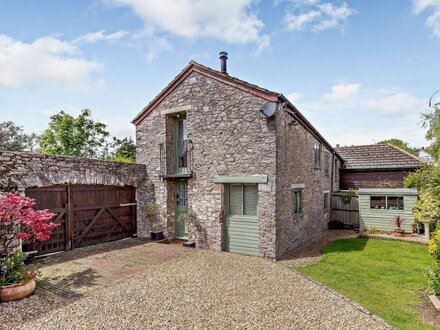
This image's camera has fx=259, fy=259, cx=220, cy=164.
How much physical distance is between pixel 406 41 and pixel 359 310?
920 centimetres

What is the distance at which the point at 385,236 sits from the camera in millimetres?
13391

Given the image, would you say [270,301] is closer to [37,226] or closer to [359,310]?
[359,310]

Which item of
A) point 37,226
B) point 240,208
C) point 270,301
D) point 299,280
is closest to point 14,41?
point 37,226

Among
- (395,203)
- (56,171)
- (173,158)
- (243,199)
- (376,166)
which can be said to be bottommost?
(395,203)

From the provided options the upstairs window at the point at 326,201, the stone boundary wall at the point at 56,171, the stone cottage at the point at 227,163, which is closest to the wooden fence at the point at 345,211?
the upstairs window at the point at 326,201

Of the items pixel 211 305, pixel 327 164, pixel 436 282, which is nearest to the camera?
pixel 211 305

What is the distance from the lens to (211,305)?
18.8ft

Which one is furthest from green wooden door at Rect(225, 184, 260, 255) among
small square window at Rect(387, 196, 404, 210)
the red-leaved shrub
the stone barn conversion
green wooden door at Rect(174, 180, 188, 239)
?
the stone barn conversion

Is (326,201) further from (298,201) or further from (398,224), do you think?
(298,201)

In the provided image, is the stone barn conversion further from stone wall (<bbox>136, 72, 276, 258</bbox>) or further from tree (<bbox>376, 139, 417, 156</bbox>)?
tree (<bbox>376, 139, 417, 156</bbox>)

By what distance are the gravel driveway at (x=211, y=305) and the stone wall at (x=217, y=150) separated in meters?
2.71

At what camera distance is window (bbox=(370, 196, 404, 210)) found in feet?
46.7

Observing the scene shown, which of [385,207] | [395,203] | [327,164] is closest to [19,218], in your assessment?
[327,164]

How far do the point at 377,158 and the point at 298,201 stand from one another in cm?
1253
